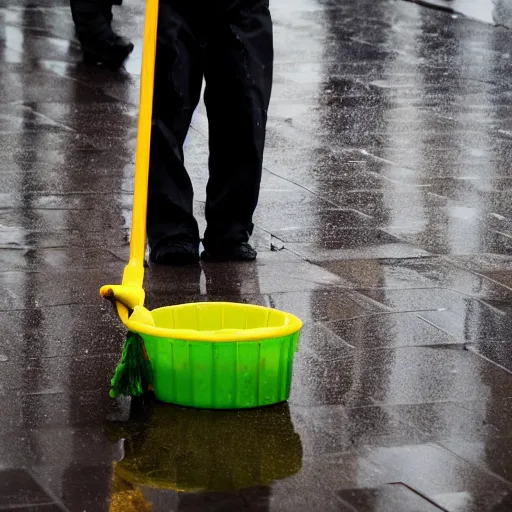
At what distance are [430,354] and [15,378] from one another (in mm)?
1183

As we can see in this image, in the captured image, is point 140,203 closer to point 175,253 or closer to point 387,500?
point 175,253

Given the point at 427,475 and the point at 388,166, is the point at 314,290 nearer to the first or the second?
the point at 427,475

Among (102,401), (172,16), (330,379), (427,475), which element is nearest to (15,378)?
(102,401)

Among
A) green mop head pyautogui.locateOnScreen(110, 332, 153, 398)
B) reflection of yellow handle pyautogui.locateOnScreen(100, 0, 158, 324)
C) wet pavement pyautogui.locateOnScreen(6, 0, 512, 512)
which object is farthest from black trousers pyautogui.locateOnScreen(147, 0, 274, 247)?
green mop head pyautogui.locateOnScreen(110, 332, 153, 398)

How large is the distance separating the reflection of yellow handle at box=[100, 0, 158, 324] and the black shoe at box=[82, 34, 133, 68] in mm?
5245

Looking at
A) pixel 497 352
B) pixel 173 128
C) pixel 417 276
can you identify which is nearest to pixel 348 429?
pixel 497 352

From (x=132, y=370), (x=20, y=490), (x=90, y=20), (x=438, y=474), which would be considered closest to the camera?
(x=20, y=490)

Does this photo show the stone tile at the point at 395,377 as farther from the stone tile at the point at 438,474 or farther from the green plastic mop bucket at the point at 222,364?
the stone tile at the point at 438,474

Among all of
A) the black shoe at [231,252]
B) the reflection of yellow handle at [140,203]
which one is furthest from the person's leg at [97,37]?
the reflection of yellow handle at [140,203]

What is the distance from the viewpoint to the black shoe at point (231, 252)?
198 inches

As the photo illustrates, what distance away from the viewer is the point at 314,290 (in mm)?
4645

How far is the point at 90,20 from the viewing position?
9.45 m

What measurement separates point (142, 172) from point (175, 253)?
1.07 metres

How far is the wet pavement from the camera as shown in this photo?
123 inches
